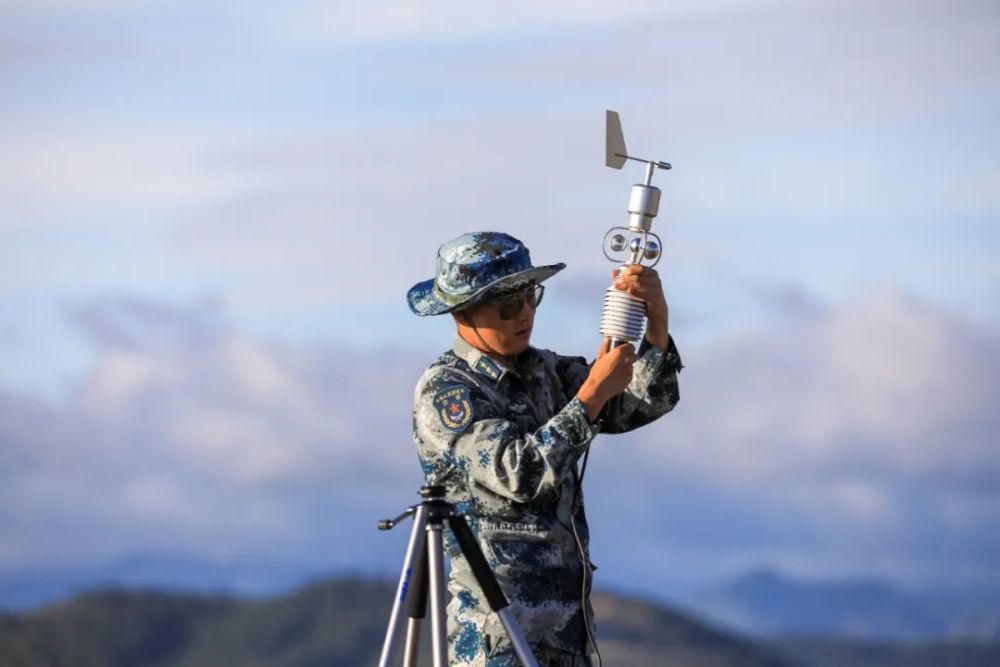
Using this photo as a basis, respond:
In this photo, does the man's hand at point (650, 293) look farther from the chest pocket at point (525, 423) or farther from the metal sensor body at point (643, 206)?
the chest pocket at point (525, 423)

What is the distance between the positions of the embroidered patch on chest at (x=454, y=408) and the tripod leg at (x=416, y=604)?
0.56 m

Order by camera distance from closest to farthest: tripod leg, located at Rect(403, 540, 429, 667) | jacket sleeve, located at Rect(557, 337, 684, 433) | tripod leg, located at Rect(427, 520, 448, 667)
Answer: tripod leg, located at Rect(427, 520, 448, 667)
tripod leg, located at Rect(403, 540, 429, 667)
jacket sleeve, located at Rect(557, 337, 684, 433)

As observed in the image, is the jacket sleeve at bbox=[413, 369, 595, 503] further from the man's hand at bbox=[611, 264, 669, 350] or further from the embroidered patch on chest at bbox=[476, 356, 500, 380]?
the man's hand at bbox=[611, 264, 669, 350]

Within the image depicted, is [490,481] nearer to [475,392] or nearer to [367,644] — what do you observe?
[475,392]

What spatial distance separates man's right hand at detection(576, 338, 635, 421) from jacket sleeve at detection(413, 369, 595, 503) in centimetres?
6

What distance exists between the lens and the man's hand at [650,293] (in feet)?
31.0

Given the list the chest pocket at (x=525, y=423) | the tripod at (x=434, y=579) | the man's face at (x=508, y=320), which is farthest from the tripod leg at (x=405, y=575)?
the man's face at (x=508, y=320)

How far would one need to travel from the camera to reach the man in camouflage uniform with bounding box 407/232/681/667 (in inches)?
361

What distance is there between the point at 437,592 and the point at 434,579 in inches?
2.4

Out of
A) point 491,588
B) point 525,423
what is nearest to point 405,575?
point 491,588

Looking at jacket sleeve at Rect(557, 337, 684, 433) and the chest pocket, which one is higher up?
jacket sleeve at Rect(557, 337, 684, 433)

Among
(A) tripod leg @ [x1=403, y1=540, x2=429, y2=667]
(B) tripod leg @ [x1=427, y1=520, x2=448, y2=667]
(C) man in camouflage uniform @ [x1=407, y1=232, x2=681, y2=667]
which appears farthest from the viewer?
(C) man in camouflage uniform @ [x1=407, y1=232, x2=681, y2=667]

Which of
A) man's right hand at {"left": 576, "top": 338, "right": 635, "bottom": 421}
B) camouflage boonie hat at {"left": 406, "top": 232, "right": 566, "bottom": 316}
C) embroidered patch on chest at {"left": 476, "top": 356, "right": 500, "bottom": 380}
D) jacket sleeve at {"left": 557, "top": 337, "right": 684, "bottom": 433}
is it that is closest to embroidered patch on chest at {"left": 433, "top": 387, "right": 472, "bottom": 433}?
embroidered patch on chest at {"left": 476, "top": 356, "right": 500, "bottom": 380}

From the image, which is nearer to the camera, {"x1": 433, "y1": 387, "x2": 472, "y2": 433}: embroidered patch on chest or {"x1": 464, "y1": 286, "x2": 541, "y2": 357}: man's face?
{"x1": 433, "y1": 387, "x2": 472, "y2": 433}: embroidered patch on chest
